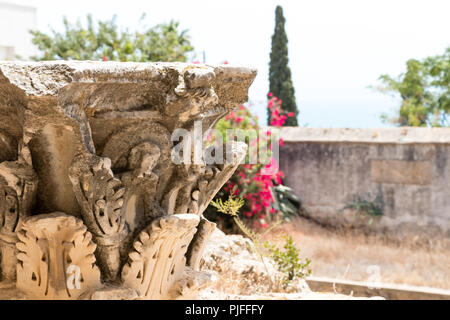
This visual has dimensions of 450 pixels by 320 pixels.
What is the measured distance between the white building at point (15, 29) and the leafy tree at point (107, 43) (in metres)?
2.30

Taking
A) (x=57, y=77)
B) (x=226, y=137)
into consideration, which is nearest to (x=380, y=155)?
(x=226, y=137)

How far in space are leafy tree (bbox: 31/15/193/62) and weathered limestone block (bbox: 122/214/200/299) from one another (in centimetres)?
727

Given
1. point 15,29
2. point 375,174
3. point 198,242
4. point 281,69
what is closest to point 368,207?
point 375,174

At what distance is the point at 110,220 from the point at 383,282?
3.51 m

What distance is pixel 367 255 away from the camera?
6145 millimetres

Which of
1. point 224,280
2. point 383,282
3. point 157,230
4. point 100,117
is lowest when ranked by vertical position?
point 383,282

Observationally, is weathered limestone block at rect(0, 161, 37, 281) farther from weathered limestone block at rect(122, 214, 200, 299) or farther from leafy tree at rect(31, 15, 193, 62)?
leafy tree at rect(31, 15, 193, 62)

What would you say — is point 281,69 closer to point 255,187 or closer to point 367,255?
point 255,187

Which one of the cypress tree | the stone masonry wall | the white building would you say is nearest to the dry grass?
the stone masonry wall

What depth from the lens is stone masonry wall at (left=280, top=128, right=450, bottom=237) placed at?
6.72 meters

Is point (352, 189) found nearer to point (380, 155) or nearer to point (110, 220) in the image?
point (380, 155)

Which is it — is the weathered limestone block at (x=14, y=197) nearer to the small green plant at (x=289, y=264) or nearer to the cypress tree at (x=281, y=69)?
the small green plant at (x=289, y=264)

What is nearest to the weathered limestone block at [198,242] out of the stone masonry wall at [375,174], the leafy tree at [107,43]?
the stone masonry wall at [375,174]
